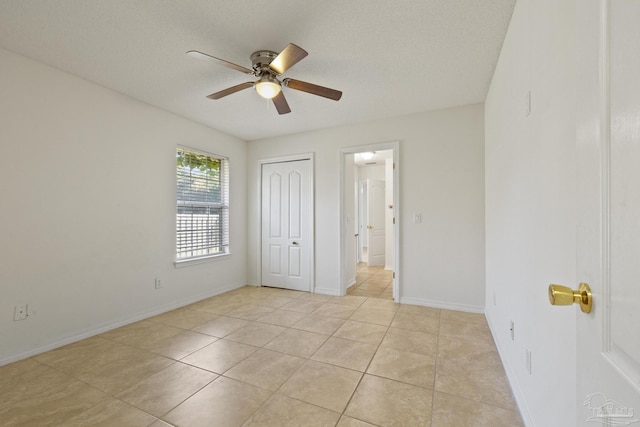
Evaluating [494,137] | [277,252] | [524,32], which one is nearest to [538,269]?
[524,32]

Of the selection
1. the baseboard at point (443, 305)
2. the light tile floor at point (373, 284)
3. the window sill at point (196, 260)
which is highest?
the window sill at point (196, 260)

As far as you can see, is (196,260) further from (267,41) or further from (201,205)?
(267,41)

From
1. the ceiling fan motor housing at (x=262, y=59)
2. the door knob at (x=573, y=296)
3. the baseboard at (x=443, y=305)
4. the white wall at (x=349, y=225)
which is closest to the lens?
the door knob at (x=573, y=296)

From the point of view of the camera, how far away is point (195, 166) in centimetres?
384

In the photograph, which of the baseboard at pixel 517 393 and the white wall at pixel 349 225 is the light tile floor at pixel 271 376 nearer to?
the baseboard at pixel 517 393

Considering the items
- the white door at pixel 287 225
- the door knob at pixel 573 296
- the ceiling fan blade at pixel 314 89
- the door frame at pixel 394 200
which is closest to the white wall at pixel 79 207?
the white door at pixel 287 225

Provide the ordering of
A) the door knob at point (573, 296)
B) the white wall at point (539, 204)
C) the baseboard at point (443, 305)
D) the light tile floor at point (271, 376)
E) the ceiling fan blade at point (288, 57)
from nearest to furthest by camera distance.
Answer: the door knob at point (573, 296) < the white wall at point (539, 204) < the light tile floor at point (271, 376) < the ceiling fan blade at point (288, 57) < the baseboard at point (443, 305)

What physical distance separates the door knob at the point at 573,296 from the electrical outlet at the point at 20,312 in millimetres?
3477

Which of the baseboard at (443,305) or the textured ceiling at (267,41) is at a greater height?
the textured ceiling at (267,41)

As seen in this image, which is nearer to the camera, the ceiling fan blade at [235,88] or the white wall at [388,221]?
the ceiling fan blade at [235,88]

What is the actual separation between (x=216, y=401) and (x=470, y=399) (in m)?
1.62

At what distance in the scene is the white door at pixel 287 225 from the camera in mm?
4223

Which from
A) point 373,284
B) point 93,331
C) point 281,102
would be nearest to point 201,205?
point 93,331

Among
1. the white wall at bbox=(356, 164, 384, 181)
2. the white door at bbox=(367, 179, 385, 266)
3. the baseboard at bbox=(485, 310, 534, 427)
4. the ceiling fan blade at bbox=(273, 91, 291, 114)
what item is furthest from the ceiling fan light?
the white wall at bbox=(356, 164, 384, 181)
